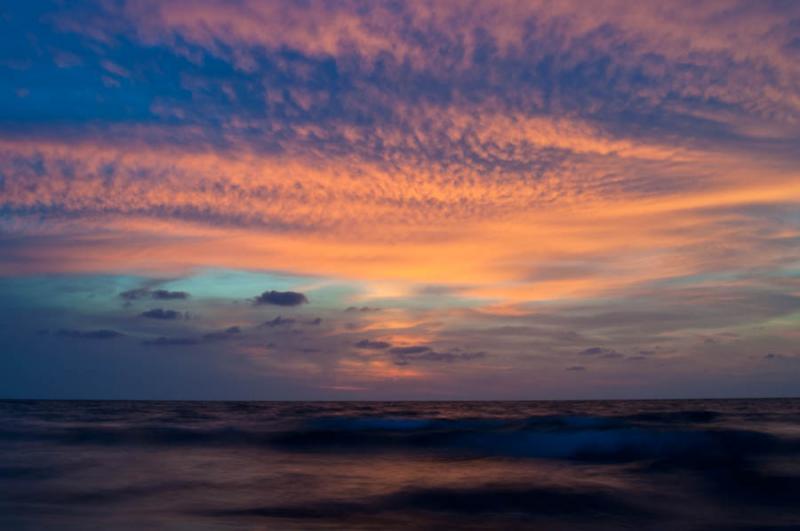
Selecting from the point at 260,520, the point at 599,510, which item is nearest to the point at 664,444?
the point at 599,510

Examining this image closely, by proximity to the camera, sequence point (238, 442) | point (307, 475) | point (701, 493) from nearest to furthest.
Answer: point (701, 493) → point (307, 475) → point (238, 442)

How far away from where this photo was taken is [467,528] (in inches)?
328

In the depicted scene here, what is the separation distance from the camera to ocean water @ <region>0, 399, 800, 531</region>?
8.78 meters

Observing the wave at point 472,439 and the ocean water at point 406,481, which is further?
the wave at point 472,439

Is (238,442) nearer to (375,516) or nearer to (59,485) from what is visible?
(59,485)

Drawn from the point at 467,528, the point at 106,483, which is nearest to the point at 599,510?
the point at 467,528

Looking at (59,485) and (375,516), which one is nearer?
(375,516)

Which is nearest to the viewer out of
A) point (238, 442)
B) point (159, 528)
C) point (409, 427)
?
point (159, 528)

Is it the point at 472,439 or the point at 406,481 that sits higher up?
the point at 472,439

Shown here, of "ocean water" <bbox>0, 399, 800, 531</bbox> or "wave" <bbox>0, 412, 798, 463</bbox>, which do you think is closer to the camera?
"ocean water" <bbox>0, 399, 800, 531</bbox>

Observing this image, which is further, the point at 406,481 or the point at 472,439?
the point at 472,439

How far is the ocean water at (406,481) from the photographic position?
8.78 m

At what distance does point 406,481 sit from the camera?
12.5 m

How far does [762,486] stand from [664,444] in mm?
6929
